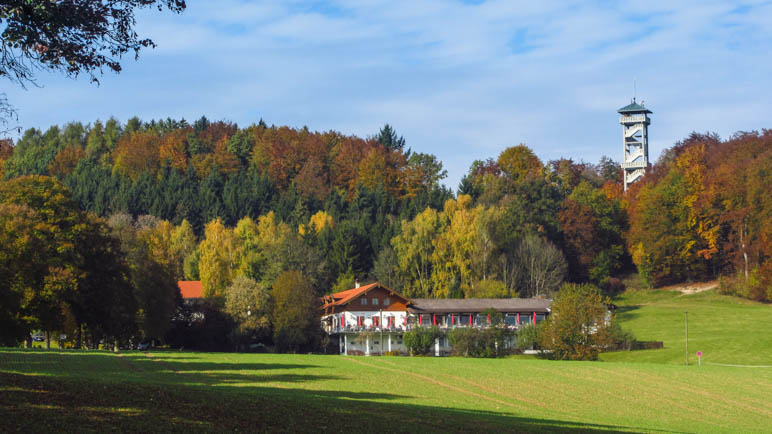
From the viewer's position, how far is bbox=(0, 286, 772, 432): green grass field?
18.3m

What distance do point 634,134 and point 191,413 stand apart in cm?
15043

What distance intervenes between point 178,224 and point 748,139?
278 ft

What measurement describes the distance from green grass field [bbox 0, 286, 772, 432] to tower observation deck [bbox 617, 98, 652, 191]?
80.9 metres

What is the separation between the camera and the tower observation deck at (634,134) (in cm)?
15338

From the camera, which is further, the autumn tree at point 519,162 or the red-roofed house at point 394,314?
the autumn tree at point 519,162

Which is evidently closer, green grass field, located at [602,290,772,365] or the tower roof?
green grass field, located at [602,290,772,365]

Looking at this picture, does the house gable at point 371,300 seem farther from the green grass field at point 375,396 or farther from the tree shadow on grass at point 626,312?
the green grass field at point 375,396

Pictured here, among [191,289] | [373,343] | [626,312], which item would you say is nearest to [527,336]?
[373,343]

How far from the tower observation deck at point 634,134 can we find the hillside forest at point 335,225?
5413mm

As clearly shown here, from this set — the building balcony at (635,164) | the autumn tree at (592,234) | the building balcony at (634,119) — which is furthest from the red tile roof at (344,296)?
the building balcony at (634,119)

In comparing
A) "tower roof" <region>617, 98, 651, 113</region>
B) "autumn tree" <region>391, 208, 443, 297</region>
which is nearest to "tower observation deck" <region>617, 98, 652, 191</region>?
"tower roof" <region>617, 98, 651, 113</region>

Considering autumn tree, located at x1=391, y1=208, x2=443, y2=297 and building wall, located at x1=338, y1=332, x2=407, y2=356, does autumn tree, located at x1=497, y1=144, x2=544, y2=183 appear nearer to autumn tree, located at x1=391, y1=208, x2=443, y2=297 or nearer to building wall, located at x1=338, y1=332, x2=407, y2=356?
autumn tree, located at x1=391, y1=208, x2=443, y2=297

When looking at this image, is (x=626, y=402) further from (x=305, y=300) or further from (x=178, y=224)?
(x=178, y=224)

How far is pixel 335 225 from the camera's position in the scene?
401 ft
